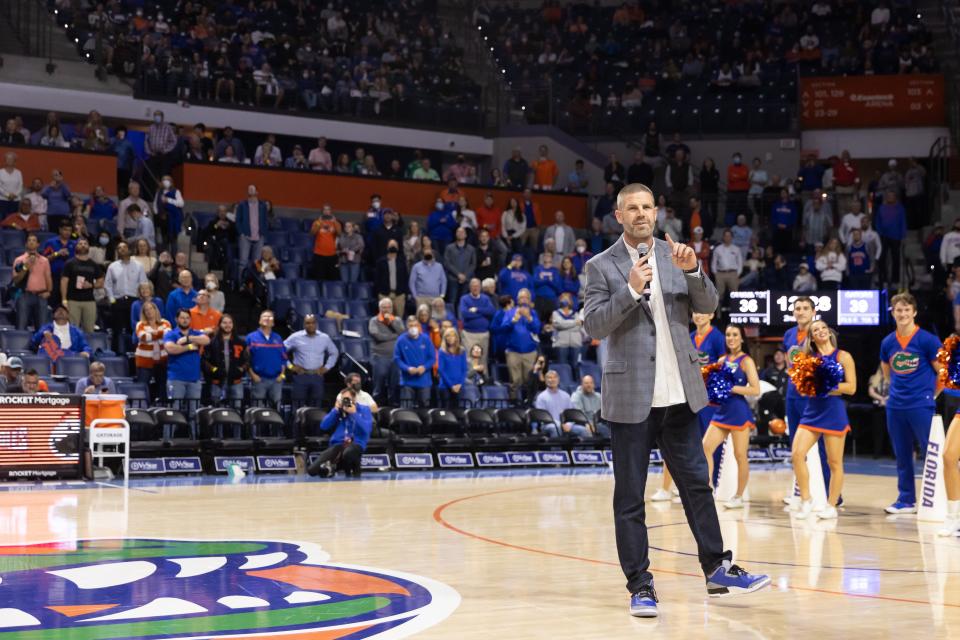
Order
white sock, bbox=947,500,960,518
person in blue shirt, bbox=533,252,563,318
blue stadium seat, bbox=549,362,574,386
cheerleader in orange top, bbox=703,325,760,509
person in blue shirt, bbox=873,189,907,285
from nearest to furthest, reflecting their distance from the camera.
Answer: white sock, bbox=947,500,960,518 < cheerleader in orange top, bbox=703,325,760,509 < blue stadium seat, bbox=549,362,574,386 < person in blue shirt, bbox=533,252,563,318 < person in blue shirt, bbox=873,189,907,285

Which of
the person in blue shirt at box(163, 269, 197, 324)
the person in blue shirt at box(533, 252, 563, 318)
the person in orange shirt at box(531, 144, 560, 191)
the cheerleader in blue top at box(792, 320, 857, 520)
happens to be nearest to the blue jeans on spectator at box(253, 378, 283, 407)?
the person in blue shirt at box(163, 269, 197, 324)

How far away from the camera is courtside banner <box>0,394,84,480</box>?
1460 centimetres

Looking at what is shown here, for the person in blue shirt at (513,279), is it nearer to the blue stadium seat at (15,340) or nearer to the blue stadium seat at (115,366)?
the blue stadium seat at (115,366)

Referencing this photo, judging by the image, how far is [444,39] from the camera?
30.7 m

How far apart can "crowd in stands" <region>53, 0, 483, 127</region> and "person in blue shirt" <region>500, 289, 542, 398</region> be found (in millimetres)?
8875

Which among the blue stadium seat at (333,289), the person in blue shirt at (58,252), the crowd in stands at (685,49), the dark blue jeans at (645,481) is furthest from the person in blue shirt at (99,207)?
the dark blue jeans at (645,481)

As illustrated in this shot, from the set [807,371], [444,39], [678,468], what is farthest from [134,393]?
[444,39]

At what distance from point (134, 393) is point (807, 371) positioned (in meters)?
9.50

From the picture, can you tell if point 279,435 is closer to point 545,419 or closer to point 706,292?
point 545,419

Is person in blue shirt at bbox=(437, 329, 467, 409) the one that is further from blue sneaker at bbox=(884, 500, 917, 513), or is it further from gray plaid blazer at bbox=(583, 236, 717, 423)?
gray plaid blazer at bbox=(583, 236, 717, 423)

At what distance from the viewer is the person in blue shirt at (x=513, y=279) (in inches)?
877

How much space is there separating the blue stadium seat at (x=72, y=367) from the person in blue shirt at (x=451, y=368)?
5249 millimetres

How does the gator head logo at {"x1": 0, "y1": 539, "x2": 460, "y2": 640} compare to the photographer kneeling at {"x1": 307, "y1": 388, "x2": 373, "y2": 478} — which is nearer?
the gator head logo at {"x1": 0, "y1": 539, "x2": 460, "y2": 640}

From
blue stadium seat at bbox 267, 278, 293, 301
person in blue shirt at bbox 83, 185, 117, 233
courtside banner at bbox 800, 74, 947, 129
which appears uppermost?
courtside banner at bbox 800, 74, 947, 129
